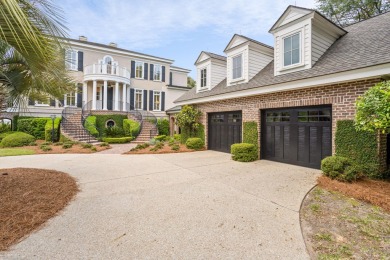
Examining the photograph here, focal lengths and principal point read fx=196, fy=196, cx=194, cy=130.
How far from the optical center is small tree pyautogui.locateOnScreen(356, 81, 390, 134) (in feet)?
12.8

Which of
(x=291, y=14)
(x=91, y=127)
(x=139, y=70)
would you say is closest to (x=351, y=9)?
(x=291, y=14)

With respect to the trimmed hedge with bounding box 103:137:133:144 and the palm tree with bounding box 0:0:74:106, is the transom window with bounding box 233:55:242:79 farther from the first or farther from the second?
the trimmed hedge with bounding box 103:137:133:144

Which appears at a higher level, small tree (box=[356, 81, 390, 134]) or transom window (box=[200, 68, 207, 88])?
transom window (box=[200, 68, 207, 88])

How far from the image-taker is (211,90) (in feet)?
38.0

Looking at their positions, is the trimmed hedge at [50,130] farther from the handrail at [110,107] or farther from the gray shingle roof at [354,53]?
the gray shingle roof at [354,53]

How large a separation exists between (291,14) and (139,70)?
58.2 ft

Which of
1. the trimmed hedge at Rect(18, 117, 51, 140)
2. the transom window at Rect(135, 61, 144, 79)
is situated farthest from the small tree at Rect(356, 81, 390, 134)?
the transom window at Rect(135, 61, 144, 79)

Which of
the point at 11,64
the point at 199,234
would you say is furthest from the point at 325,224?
the point at 11,64

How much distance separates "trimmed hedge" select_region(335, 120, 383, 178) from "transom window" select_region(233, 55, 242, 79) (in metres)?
5.23

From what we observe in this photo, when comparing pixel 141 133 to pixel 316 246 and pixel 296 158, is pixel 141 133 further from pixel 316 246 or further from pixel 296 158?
pixel 316 246

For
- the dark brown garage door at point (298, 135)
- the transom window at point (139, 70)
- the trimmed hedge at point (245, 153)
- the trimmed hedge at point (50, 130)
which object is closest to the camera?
the dark brown garage door at point (298, 135)

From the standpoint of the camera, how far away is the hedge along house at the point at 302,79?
5.86 metres

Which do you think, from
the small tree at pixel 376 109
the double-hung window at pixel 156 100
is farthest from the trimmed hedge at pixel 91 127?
the small tree at pixel 376 109

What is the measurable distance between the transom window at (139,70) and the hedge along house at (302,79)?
563 inches
